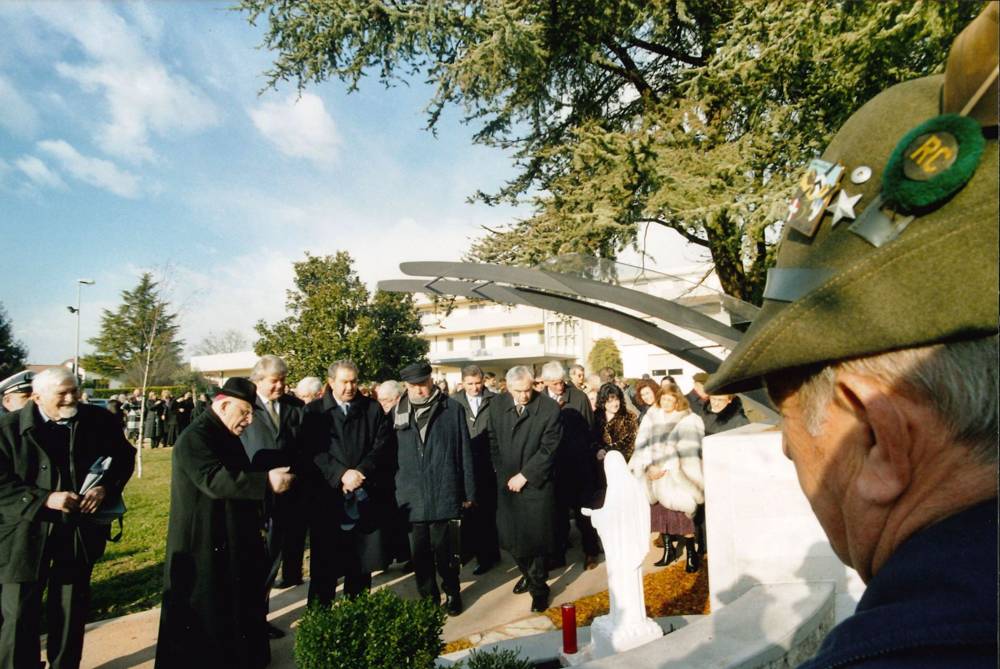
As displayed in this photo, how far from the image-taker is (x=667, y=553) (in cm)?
713

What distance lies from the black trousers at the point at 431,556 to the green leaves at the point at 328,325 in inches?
951

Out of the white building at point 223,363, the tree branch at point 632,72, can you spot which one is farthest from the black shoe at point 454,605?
the white building at point 223,363

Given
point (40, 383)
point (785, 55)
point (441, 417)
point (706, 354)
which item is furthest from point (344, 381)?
point (785, 55)

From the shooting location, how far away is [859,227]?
0.75m

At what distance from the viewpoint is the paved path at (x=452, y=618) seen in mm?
5234

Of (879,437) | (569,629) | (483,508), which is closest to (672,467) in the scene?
(483,508)

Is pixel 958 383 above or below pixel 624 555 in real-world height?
above

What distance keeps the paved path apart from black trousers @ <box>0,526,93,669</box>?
2.24ft

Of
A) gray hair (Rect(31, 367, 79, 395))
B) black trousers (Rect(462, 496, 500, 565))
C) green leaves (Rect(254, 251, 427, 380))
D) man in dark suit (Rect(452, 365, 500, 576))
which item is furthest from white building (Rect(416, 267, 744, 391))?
gray hair (Rect(31, 367, 79, 395))

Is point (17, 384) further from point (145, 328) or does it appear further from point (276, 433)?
point (145, 328)

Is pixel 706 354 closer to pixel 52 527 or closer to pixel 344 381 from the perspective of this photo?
pixel 344 381

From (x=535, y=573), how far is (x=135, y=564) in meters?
5.29

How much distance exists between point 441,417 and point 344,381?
3.29ft

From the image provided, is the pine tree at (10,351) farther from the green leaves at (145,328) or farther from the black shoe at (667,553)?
the black shoe at (667,553)
